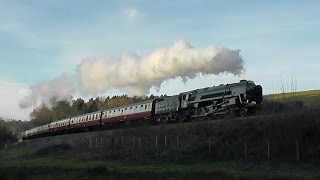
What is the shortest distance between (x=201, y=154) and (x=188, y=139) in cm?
345

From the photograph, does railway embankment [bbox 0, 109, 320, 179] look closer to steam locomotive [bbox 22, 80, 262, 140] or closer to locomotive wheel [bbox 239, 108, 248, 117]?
locomotive wheel [bbox 239, 108, 248, 117]

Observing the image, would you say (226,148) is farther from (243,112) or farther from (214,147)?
(243,112)

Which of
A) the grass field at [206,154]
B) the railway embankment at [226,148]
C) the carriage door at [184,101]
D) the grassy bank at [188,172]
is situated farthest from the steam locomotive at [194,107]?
the grassy bank at [188,172]

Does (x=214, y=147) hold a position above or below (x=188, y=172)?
above

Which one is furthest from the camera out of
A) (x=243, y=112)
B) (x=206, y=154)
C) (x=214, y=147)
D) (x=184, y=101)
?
(x=184, y=101)

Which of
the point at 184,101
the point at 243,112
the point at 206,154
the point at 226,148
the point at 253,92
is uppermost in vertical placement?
the point at 253,92

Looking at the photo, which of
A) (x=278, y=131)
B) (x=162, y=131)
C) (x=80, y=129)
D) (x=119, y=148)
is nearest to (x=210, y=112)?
(x=162, y=131)

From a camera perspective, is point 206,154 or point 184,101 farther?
point 184,101

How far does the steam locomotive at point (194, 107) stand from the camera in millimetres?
40750

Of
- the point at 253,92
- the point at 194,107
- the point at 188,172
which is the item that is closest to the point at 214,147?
the point at 188,172

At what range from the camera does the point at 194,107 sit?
45438mm

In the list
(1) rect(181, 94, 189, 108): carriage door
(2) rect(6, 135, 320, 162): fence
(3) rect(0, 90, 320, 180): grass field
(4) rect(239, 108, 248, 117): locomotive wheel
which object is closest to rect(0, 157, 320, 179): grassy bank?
(3) rect(0, 90, 320, 180): grass field

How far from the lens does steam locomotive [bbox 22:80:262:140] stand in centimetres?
4075

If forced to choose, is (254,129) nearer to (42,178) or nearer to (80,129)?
(42,178)
